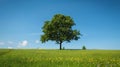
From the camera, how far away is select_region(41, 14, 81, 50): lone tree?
71.1 meters

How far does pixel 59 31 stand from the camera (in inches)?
2817

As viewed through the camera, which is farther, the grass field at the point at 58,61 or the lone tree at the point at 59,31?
the lone tree at the point at 59,31

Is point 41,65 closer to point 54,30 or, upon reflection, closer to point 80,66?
point 80,66

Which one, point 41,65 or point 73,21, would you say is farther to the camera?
point 73,21

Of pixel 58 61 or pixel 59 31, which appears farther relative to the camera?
pixel 59 31

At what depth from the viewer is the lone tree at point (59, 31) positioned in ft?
233

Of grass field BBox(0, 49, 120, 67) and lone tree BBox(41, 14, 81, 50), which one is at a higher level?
lone tree BBox(41, 14, 81, 50)

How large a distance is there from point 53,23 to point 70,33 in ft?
20.4

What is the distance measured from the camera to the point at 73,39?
72.9 meters

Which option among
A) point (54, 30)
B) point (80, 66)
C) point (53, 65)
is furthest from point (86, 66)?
point (54, 30)

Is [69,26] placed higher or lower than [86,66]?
higher

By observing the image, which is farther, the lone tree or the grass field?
the lone tree

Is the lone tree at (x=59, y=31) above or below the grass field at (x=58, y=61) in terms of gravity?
above

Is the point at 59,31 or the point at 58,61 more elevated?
the point at 59,31
